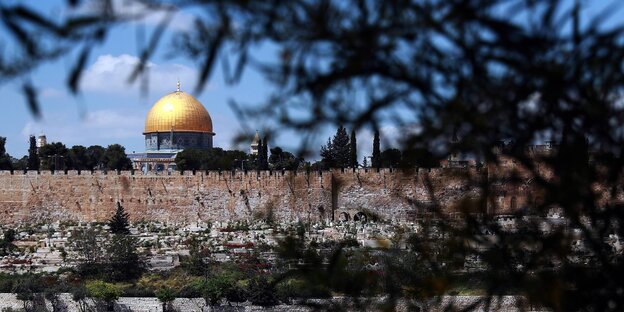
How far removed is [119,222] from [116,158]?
2079cm

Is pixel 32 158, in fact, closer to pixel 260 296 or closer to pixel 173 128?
pixel 173 128

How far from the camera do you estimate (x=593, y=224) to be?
108 inches

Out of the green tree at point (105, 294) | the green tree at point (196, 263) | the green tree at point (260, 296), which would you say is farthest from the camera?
the green tree at point (196, 263)

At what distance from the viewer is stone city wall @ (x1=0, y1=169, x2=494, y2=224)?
30797mm

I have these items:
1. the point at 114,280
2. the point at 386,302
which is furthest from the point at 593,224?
the point at 114,280

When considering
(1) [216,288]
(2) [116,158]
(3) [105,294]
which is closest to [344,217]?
(1) [216,288]

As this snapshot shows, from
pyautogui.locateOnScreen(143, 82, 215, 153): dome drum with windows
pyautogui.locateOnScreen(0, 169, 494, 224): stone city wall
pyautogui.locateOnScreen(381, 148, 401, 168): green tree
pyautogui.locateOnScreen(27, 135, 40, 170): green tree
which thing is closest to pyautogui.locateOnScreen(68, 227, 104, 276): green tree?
pyautogui.locateOnScreen(0, 169, 494, 224): stone city wall

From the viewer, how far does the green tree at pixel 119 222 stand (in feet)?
97.2

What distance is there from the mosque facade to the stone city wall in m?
13.5

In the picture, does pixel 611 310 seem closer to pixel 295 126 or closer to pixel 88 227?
pixel 295 126

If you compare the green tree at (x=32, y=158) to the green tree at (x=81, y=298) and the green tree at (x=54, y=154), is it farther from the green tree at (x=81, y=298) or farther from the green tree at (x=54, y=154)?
the green tree at (x=81, y=298)

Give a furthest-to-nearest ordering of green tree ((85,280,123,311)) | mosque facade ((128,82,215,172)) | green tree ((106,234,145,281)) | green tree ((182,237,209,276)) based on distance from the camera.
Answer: mosque facade ((128,82,215,172)) < green tree ((106,234,145,281)) < green tree ((182,237,209,276)) < green tree ((85,280,123,311))

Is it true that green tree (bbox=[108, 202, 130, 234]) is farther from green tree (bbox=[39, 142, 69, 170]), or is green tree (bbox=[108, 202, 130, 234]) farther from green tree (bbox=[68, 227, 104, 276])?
green tree (bbox=[39, 142, 69, 170])

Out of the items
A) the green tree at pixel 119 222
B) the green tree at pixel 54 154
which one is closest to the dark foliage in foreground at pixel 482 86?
the green tree at pixel 119 222
